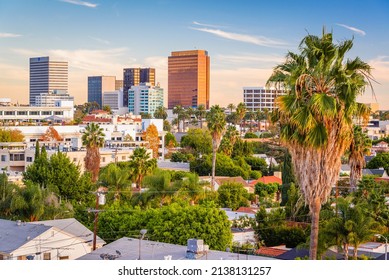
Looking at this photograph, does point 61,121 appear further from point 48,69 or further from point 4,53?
point 4,53

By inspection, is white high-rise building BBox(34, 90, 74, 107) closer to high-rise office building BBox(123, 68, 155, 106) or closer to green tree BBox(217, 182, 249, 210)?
high-rise office building BBox(123, 68, 155, 106)

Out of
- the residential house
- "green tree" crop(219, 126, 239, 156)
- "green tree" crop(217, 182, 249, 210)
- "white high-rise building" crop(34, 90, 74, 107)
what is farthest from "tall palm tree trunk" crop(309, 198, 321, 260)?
"white high-rise building" crop(34, 90, 74, 107)

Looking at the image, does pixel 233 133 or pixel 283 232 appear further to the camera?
pixel 233 133

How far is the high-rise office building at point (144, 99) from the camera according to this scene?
396ft

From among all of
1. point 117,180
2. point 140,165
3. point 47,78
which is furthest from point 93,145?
point 47,78

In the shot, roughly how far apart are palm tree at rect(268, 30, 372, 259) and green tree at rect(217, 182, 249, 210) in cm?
2131

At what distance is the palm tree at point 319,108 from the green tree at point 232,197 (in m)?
21.3

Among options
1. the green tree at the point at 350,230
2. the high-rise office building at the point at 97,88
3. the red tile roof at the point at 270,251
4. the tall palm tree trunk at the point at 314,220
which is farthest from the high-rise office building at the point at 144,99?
the tall palm tree trunk at the point at 314,220

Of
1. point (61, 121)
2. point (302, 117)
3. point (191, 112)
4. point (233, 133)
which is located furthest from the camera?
point (191, 112)

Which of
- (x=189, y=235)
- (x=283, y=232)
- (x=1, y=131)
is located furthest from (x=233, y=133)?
(x=189, y=235)

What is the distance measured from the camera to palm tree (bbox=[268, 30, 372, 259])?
6867 millimetres

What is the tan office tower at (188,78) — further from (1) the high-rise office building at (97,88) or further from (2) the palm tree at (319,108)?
(2) the palm tree at (319,108)
